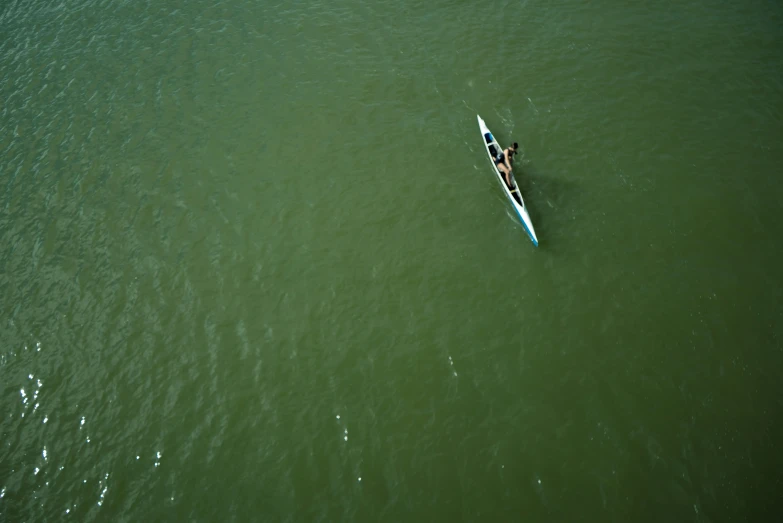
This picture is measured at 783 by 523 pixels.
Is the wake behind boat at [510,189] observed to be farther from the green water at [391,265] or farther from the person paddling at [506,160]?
the green water at [391,265]

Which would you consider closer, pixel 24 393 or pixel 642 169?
pixel 24 393

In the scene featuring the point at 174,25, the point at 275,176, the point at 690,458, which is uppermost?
the point at 174,25

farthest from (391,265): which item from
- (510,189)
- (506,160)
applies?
(506,160)

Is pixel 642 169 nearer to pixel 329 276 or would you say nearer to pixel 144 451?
Result: pixel 329 276

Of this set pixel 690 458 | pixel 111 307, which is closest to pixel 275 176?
pixel 111 307

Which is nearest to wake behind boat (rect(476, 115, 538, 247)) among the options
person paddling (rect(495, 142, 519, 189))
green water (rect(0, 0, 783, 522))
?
person paddling (rect(495, 142, 519, 189))

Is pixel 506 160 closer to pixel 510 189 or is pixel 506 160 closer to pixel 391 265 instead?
pixel 510 189

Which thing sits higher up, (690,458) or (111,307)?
(111,307)

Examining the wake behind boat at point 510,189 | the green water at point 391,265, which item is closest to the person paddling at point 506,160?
the wake behind boat at point 510,189
